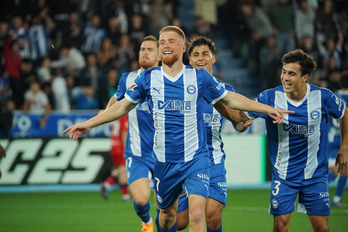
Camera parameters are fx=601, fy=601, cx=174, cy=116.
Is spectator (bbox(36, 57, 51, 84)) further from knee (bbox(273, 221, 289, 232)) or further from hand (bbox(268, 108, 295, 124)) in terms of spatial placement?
hand (bbox(268, 108, 295, 124))

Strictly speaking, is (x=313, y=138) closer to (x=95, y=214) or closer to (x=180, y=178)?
(x=180, y=178)

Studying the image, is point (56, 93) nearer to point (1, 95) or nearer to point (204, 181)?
point (1, 95)

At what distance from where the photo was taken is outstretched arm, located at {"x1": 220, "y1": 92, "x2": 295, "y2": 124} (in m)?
5.69

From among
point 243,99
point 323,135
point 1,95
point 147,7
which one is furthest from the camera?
point 147,7

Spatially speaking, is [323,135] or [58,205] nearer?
[323,135]

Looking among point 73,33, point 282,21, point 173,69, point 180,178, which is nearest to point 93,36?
point 73,33

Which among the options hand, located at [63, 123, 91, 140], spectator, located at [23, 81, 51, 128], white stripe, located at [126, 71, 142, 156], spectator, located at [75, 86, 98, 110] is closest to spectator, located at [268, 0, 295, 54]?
spectator, located at [75, 86, 98, 110]

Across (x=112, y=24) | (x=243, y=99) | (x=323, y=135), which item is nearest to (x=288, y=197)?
(x=323, y=135)

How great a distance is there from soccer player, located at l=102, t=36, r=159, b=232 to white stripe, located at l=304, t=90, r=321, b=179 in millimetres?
2009

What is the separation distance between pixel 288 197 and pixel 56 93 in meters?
9.81

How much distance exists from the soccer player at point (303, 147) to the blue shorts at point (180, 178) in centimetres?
79

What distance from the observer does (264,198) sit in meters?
12.2

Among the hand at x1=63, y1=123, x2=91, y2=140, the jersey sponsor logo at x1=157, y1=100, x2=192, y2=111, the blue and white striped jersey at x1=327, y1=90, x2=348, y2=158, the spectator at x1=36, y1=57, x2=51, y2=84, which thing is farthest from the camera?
the spectator at x1=36, y1=57, x2=51, y2=84

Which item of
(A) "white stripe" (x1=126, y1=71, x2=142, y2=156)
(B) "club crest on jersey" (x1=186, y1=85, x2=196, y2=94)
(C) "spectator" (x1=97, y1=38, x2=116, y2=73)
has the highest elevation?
(C) "spectator" (x1=97, y1=38, x2=116, y2=73)
